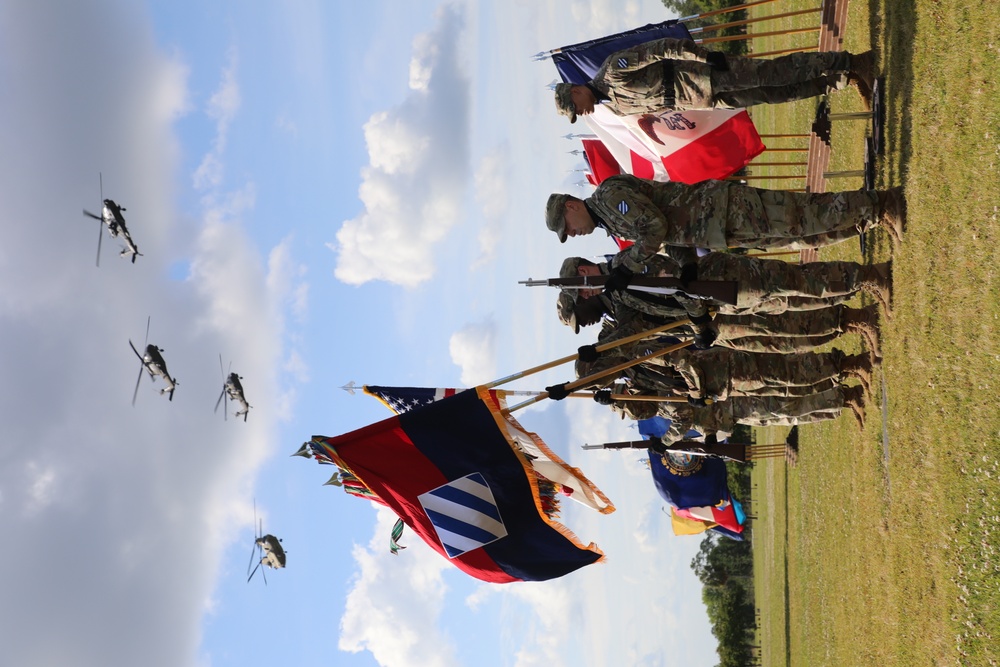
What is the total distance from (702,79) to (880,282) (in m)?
3.07

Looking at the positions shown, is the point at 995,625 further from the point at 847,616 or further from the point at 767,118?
the point at 767,118

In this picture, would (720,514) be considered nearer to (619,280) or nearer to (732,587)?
(619,280)

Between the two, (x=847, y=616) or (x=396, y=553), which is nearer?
(x=396, y=553)

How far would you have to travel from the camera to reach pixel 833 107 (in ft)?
38.8

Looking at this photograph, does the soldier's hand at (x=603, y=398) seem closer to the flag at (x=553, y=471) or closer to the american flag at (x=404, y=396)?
Result: the flag at (x=553, y=471)

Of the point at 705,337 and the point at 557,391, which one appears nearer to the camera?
the point at 705,337

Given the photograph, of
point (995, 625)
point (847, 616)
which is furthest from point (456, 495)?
point (847, 616)

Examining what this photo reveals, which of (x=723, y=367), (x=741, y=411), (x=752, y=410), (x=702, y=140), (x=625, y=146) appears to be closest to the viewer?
(x=723, y=367)

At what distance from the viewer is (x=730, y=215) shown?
755 cm

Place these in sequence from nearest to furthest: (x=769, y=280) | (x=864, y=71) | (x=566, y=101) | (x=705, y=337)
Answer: (x=769, y=280) < (x=705, y=337) < (x=864, y=71) < (x=566, y=101)

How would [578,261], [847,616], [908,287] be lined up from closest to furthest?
[908,287], [578,261], [847,616]

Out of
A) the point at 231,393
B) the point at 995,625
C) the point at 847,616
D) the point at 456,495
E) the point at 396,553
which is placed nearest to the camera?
the point at 995,625

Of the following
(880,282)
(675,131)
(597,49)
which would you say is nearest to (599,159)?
(597,49)

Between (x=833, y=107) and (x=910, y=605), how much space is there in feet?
24.9
